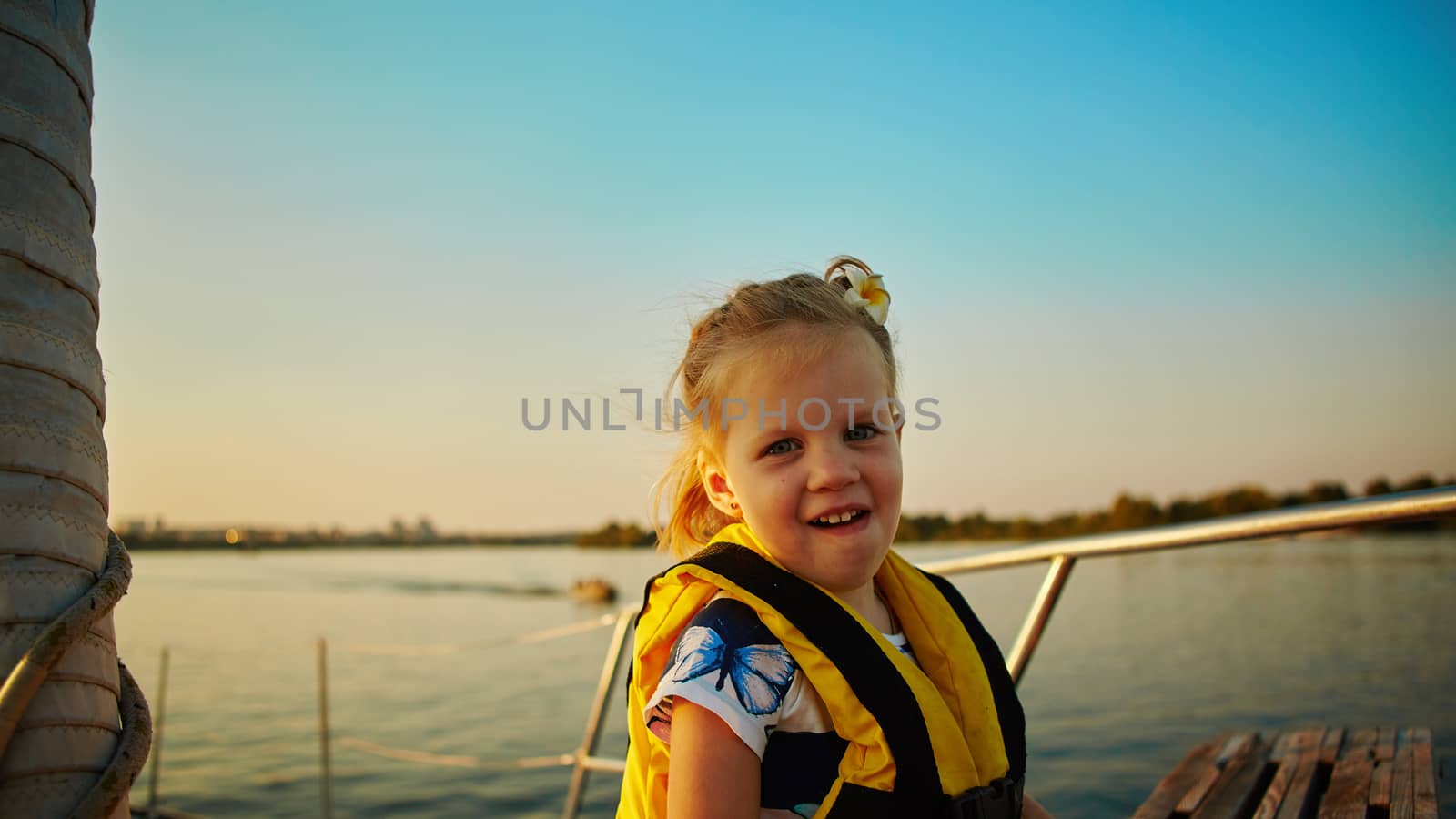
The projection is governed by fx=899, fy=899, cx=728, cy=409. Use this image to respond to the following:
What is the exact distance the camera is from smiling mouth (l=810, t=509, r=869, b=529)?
4.41 feet

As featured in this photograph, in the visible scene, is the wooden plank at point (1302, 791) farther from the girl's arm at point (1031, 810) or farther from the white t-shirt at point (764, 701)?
the white t-shirt at point (764, 701)

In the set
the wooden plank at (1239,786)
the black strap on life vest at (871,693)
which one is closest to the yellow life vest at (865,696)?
the black strap on life vest at (871,693)

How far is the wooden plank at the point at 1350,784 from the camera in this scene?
1716 millimetres

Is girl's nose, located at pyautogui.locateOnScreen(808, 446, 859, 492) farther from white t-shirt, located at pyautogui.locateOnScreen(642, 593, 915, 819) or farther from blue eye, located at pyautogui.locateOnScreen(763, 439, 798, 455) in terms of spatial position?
white t-shirt, located at pyautogui.locateOnScreen(642, 593, 915, 819)

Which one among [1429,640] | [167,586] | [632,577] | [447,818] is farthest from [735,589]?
[167,586]

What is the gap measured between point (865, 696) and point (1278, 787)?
1.33 m

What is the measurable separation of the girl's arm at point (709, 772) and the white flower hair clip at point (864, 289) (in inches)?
28.3

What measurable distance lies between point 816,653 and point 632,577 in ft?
149

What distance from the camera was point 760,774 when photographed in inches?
47.5

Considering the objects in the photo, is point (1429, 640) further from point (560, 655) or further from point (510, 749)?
point (560, 655)

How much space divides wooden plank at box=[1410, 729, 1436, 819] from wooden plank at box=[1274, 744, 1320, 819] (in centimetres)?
19

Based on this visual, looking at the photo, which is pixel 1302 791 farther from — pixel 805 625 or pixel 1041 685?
pixel 1041 685

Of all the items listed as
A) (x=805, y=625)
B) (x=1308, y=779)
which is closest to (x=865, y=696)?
(x=805, y=625)

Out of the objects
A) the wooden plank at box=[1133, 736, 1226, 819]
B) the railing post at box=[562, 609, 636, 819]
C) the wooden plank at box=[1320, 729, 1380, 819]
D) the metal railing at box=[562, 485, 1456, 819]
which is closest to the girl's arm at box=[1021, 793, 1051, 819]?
the metal railing at box=[562, 485, 1456, 819]
